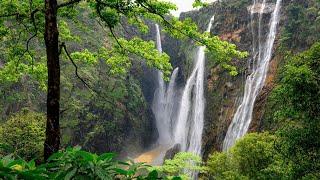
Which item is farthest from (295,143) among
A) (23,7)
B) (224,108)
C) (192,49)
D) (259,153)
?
(192,49)

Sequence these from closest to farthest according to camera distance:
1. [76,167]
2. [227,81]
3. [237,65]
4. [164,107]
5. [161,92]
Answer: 1. [76,167]
2. [237,65]
3. [227,81]
4. [164,107]
5. [161,92]

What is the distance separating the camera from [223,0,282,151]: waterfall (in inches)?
1186

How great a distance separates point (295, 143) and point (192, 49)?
123 feet

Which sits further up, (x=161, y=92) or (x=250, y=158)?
(x=161, y=92)

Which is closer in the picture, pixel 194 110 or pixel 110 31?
pixel 110 31

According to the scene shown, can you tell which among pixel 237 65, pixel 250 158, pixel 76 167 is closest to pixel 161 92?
pixel 237 65

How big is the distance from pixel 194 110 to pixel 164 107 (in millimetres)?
16393

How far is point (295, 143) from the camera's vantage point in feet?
39.4

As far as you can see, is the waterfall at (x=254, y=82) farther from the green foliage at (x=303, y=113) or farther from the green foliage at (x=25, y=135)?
the green foliage at (x=303, y=113)

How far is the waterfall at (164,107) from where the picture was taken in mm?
53681

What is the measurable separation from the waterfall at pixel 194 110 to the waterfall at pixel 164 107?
780 centimetres

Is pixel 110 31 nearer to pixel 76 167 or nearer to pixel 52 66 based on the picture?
pixel 52 66

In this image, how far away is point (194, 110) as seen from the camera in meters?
40.4

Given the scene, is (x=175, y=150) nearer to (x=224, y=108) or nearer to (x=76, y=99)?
(x=224, y=108)
